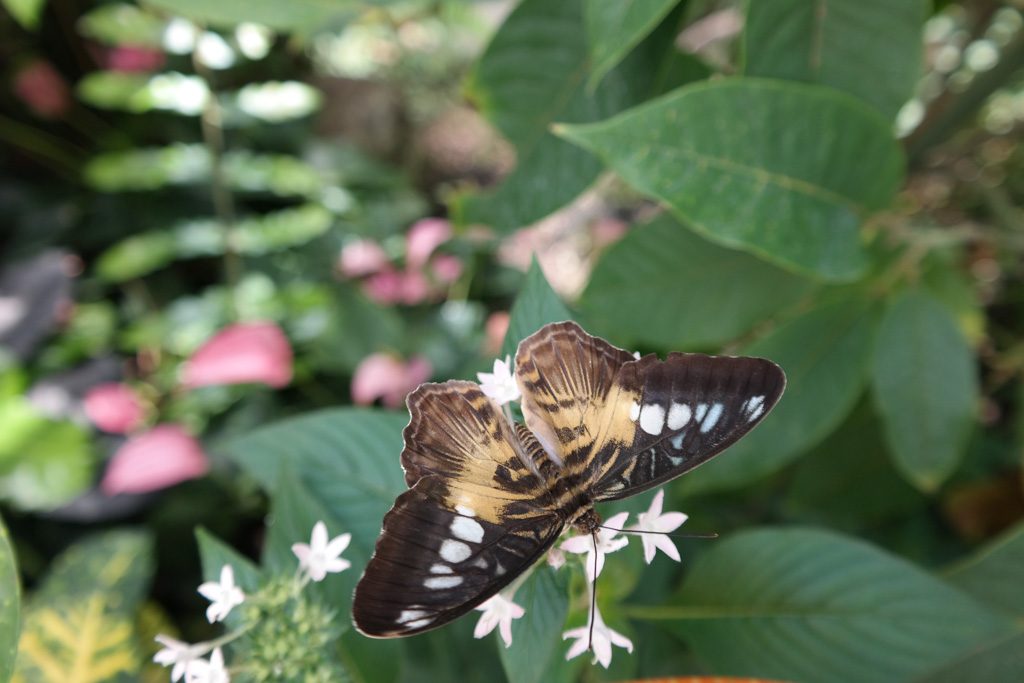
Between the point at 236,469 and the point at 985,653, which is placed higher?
the point at 985,653

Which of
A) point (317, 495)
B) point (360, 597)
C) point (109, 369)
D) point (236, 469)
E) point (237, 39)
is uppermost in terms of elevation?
point (237, 39)

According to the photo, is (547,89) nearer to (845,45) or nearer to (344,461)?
(845,45)

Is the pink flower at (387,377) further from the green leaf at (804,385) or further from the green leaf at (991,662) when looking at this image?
the green leaf at (991,662)

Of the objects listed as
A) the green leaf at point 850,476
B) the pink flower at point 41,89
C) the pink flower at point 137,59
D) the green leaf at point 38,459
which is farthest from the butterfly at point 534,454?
the pink flower at point 41,89

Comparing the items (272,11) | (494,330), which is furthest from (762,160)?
(494,330)

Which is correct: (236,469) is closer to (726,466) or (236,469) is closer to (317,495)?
(317,495)

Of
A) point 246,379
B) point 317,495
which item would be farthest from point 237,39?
point 317,495
